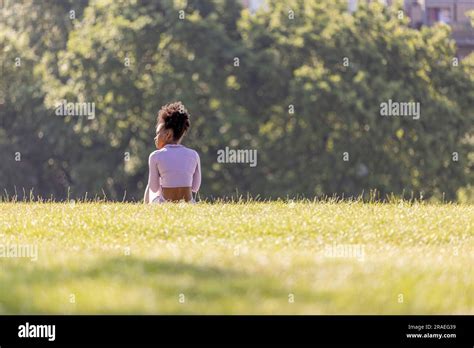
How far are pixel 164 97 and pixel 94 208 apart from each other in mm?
26483

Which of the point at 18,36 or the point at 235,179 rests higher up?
the point at 18,36

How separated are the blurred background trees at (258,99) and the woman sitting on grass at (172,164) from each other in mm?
24488

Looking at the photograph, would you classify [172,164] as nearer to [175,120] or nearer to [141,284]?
[175,120]

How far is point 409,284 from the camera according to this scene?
29.6 feet

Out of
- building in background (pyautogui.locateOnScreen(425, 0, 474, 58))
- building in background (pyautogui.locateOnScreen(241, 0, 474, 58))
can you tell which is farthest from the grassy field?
building in background (pyautogui.locateOnScreen(425, 0, 474, 58))

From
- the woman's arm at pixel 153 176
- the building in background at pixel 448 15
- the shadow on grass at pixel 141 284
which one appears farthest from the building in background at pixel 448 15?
the shadow on grass at pixel 141 284

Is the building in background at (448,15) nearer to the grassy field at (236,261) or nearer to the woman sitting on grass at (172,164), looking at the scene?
the woman sitting on grass at (172,164)

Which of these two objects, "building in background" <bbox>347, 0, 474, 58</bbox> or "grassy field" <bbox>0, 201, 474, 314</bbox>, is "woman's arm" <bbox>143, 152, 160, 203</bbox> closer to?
"grassy field" <bbox>0, 201, 474, 314</bbox>

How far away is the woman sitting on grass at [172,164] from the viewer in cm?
1452

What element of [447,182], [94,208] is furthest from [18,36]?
[94,208]

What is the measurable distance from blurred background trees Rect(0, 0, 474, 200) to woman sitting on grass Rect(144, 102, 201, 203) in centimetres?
2449

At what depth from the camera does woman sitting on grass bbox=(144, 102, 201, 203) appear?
14523 mm

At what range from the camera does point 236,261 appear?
9867 mm
